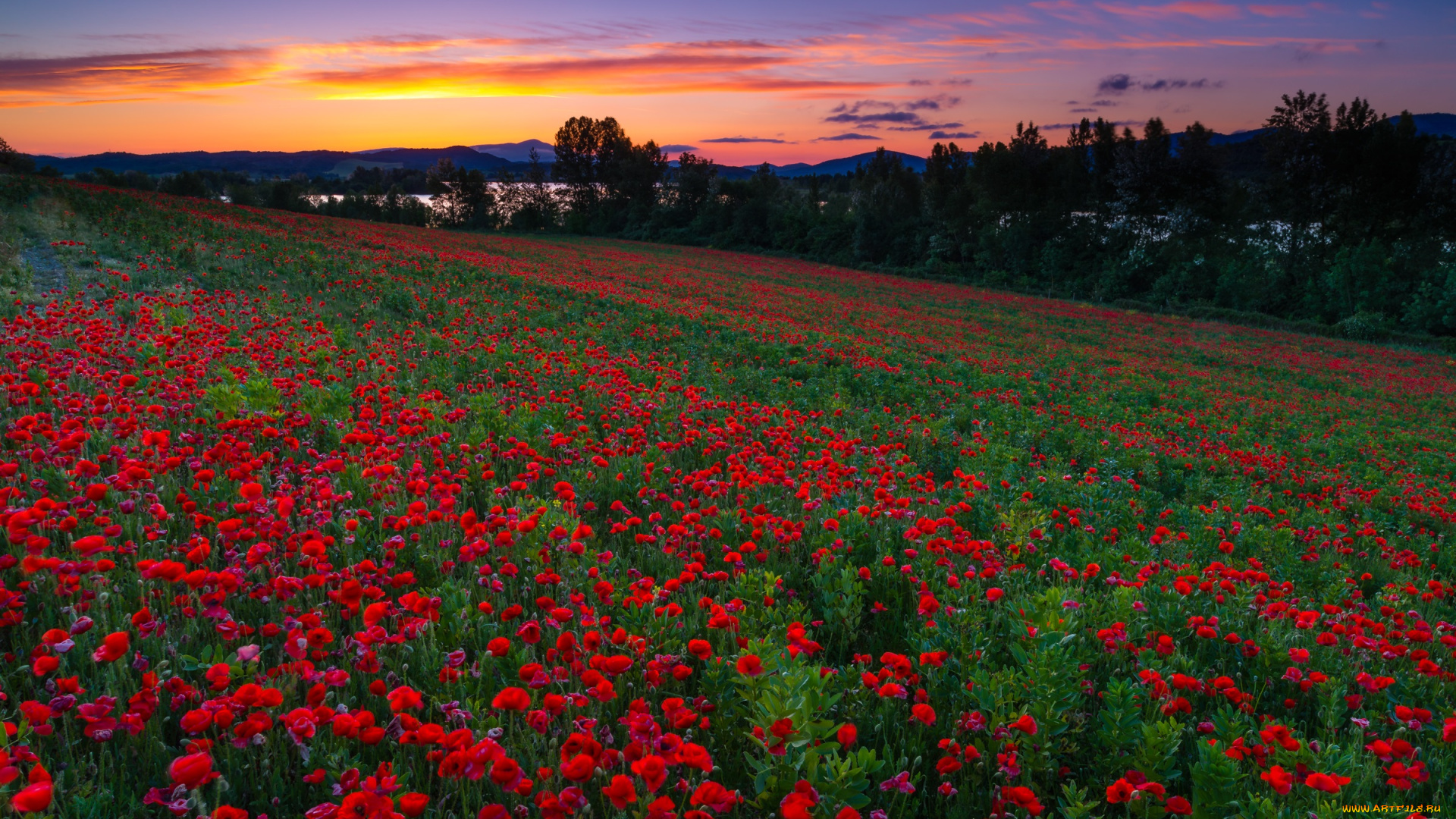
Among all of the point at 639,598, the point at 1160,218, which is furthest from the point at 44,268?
the point at 1160,218

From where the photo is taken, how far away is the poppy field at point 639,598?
2275 mm

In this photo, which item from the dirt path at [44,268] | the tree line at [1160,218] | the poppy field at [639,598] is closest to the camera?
the poppy field at [639,598]

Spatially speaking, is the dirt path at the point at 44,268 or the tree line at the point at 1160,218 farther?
the tree line at the point at 1160,218

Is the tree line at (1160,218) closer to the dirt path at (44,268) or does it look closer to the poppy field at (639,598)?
the poppy field at (639,598)

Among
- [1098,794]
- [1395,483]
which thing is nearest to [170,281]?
[1098,794]

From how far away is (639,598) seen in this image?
10.1 ft

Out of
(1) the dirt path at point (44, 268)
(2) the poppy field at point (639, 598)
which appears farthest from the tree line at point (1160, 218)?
(1) the dirt path at point (44, 268)

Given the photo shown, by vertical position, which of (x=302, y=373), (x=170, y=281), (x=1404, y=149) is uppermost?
(x=1404, y=149)

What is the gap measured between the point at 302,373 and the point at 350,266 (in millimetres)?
10956

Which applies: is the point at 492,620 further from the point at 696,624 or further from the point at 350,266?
the point at 350,266

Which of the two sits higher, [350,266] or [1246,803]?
[350,266]

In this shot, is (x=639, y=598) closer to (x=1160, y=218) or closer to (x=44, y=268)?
(x=44, y=268)

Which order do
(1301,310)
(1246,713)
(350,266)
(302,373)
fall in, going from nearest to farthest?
(1246,713) < (302,373) < (350,266) < (1301,310)

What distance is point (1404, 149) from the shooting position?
121 ft
